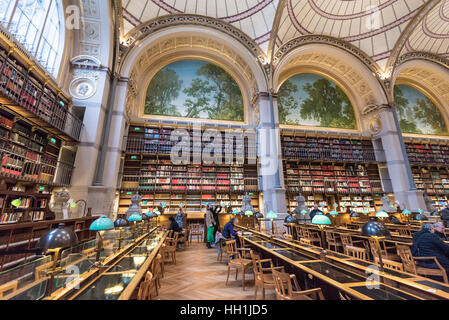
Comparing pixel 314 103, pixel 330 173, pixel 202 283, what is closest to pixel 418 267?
pixel 202 283

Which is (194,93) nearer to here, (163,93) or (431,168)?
(163,93)

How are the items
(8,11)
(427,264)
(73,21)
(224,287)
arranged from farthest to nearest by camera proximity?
(73,21) → (8,11) → (224,287) → (427,264)

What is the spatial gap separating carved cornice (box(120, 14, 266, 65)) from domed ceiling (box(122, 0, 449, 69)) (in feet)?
0.73

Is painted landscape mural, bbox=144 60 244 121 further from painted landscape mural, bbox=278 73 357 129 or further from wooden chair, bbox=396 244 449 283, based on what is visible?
wooden chair, bbox=396 244 449 283

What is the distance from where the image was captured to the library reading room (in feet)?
15.0

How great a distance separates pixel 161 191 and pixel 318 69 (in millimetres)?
13267

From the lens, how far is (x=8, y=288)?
1.62 meters

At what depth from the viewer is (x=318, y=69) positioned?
44.0ft

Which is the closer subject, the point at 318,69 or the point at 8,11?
the point at 8,11

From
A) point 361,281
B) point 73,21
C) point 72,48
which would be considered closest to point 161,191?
point 72,48

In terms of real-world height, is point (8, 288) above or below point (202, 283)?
above

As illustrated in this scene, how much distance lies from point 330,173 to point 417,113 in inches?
379

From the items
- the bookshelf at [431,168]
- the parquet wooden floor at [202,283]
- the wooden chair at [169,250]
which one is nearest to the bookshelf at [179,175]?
the wooden chair at [169,250]

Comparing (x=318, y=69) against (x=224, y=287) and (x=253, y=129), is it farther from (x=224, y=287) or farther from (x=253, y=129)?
(x=224, y=287)
